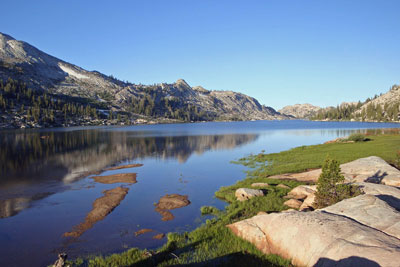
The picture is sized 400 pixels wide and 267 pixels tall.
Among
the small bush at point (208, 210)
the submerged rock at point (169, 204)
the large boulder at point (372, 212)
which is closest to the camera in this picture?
the large boulder at point (372, 212)

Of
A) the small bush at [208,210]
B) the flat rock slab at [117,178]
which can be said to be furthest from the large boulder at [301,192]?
the flat rock slab at [117,178]

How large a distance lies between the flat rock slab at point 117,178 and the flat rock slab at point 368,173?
67.8 feet

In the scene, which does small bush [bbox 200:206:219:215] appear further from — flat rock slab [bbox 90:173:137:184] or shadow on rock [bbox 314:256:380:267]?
→ flat rock slab [bbox 90:173:137:184]

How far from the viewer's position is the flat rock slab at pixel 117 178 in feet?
111

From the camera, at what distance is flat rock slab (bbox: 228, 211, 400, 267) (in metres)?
8.18

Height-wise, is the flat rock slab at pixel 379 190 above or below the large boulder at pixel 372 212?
below

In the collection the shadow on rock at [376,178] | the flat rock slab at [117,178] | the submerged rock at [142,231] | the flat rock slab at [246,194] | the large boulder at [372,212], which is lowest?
the submerged rock at [142,231]

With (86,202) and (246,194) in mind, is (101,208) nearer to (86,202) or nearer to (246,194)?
(86,202)

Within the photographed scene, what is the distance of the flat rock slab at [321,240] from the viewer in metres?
A: 8.18

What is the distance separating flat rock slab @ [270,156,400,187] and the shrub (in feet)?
26.2

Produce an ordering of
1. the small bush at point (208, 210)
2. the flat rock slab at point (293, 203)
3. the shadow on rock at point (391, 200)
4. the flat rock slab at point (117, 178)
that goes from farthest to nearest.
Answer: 1. the flat rock slab at point (117, 178)
2. the small bush at point (208, 210)
3. the flat rock slab at point (293, 203)
4. the shadow on rock at point (391, 200)

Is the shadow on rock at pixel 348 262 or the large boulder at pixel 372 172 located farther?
the large boulder at pixel 372 172

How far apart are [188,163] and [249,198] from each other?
24661 millimetres

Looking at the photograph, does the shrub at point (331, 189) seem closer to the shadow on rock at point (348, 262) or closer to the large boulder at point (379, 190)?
the large boulder at point (379, 190)
